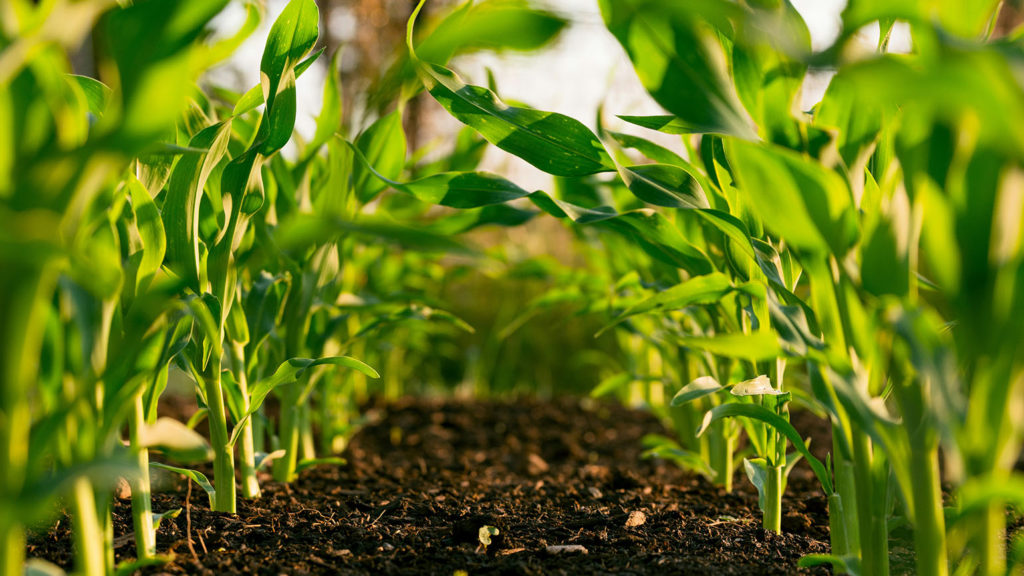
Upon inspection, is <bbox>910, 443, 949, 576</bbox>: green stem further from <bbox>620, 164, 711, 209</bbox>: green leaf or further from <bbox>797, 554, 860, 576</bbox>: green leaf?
<bbox>620, 164, 711, 209</bbox>: green leaf

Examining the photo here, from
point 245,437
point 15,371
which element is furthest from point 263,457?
point 15,371

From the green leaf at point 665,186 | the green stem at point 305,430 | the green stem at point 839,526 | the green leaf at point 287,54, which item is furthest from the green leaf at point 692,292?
the green stem at point 305,430

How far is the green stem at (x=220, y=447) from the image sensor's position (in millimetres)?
1137

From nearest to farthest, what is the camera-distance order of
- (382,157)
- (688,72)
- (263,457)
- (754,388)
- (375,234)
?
(375,234) → (688,72) → (754,388) → (263,457) → (382,157)

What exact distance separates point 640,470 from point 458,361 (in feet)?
8.71

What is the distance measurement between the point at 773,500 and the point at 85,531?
957 millimetres

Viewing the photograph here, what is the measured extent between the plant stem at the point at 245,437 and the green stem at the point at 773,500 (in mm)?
882

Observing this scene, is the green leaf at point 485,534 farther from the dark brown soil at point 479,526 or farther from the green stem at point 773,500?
the green stem at point 773,500

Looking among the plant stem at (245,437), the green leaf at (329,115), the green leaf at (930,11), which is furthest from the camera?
the green leaf at (329,115)

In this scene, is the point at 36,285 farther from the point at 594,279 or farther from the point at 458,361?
the point at 458,361

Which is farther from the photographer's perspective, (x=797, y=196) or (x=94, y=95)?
(x=94, y=95)

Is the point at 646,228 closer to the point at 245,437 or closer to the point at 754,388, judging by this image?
the point at 754,388

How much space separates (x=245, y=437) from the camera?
1262 millimetres

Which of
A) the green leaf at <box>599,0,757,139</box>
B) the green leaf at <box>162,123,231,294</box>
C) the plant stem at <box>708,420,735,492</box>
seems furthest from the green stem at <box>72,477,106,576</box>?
the plant stem at <box>708,420,735,492</box>
